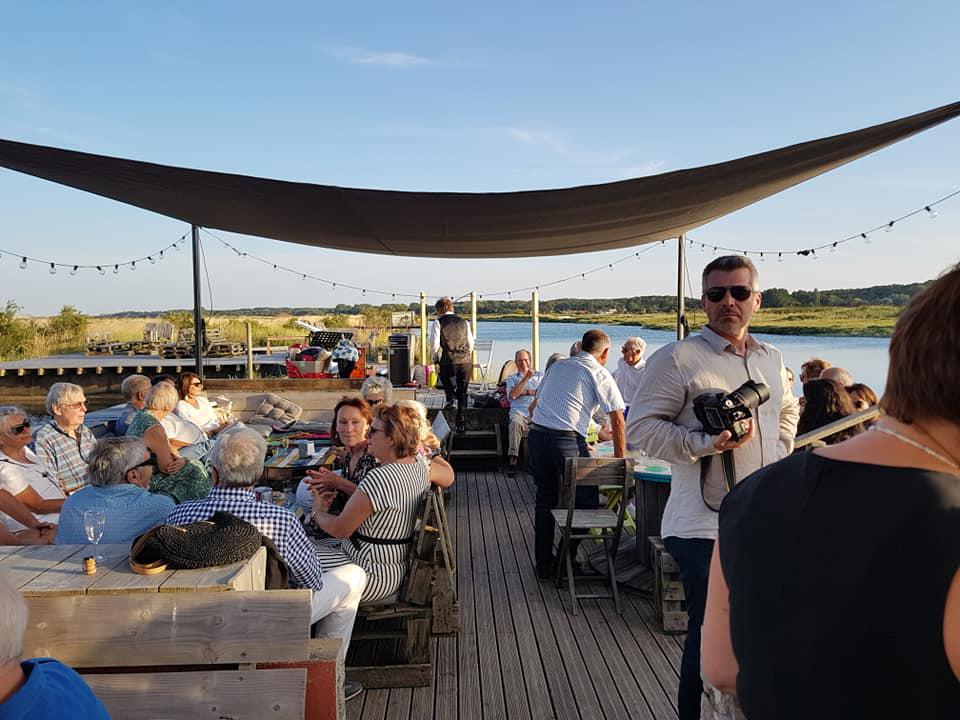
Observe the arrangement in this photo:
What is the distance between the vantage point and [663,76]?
32.6 ft

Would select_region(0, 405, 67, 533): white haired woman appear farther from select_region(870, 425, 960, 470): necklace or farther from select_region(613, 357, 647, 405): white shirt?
select_region(613, 357, 647, 405): white shirt

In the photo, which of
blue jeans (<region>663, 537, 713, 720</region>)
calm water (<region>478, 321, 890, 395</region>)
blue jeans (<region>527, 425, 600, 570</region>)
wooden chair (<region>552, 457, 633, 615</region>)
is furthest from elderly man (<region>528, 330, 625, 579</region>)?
blue jeans (<region>663, 537, 713, 720</region>)

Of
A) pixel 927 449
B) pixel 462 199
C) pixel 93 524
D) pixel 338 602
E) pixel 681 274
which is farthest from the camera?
pixel 681 274

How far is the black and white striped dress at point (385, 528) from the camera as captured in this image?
2.84 m

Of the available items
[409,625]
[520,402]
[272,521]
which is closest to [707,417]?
[272,521]

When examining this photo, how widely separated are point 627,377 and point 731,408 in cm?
465

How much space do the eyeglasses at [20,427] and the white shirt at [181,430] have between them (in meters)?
1.45

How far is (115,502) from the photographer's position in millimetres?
2600

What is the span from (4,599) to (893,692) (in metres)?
1.42

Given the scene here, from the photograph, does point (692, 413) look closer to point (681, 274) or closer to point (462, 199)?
point (462, 199)

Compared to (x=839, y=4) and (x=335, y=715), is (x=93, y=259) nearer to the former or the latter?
(x=335, y=715)

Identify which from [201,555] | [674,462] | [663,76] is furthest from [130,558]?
[663,76]

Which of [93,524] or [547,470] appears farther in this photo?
[547,470]

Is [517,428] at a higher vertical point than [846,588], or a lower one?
lower
